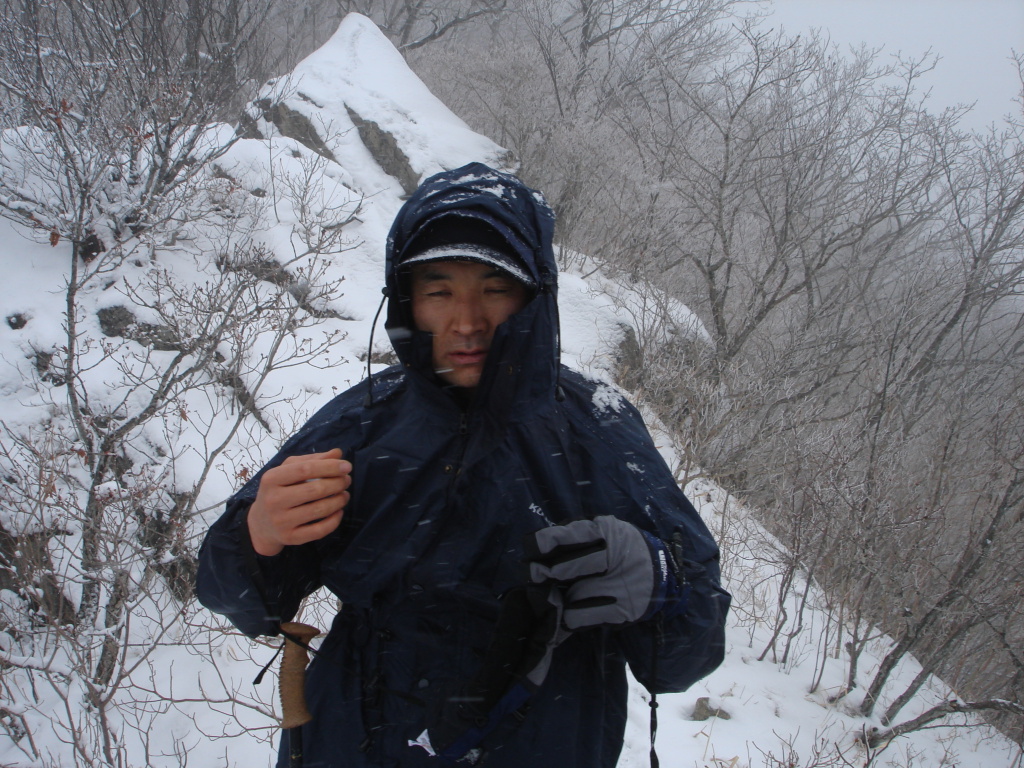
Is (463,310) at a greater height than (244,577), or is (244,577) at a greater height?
(463,310)

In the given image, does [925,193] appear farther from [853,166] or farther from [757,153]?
[757,153]

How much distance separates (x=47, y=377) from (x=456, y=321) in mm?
6720

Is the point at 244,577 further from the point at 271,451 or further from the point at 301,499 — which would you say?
the point at 271,451

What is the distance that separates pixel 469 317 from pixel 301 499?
0.53 metres

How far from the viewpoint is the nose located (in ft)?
4.16

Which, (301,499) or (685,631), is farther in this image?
(685,631)

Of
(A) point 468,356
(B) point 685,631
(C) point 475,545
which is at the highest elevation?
(A) point 468,356

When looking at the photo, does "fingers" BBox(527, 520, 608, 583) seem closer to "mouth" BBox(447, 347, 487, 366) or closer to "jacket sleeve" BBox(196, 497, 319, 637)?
"mouth" BBox(447, 347, 487, 366)

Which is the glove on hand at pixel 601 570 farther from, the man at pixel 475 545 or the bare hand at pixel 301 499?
the bare hand at pixel 301 499

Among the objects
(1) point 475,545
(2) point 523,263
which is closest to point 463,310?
(2) point 523,263

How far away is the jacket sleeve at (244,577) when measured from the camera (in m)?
1.19

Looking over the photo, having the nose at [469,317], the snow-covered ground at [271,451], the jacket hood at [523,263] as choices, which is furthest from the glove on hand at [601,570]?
the snow-covered ground at [271,451]

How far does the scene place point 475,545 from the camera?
1.23 m

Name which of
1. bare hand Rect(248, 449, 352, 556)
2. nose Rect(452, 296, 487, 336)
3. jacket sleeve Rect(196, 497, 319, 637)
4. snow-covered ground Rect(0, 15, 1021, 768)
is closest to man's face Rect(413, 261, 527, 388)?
nose Rect(452, 296, 487, 336)
